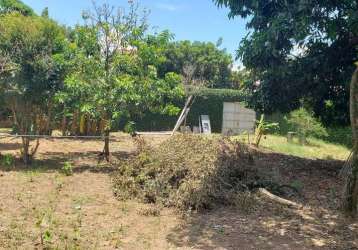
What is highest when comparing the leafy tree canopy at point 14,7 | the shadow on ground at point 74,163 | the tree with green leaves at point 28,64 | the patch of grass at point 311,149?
the leafy tree canopy at point 14,7

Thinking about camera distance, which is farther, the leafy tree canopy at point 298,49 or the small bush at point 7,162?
the small bush at point 7,162

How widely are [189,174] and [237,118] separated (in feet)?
55.6

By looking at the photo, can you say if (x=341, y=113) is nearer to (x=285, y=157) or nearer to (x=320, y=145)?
(x=285, y=157)

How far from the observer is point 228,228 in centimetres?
→ 558

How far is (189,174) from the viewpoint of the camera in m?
6.91

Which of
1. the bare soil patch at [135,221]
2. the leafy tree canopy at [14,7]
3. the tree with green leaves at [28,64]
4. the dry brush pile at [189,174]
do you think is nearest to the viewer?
the bare soil patch at [135,221]

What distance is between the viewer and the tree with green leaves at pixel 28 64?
352 inches

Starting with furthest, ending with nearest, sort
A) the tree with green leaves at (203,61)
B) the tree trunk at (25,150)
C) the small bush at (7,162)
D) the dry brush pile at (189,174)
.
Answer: the tree with green leaves at (203,61)
the tree trunk at (25,150)
the small bush at (7,162)
the dry brush pile at (189,174)

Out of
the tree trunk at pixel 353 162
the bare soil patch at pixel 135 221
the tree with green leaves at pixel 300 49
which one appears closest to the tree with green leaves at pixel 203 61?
the tree with green leaves at pixel 300 49

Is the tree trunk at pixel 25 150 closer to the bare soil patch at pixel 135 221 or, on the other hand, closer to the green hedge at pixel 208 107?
the bare soil patch at pixel 135 221

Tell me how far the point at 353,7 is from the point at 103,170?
614 centimetres

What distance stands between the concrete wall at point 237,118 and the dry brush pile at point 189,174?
15025 mm

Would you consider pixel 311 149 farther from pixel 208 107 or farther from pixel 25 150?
pixel 25 150

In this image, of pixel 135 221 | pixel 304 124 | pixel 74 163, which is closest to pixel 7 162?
pixel 74 163
